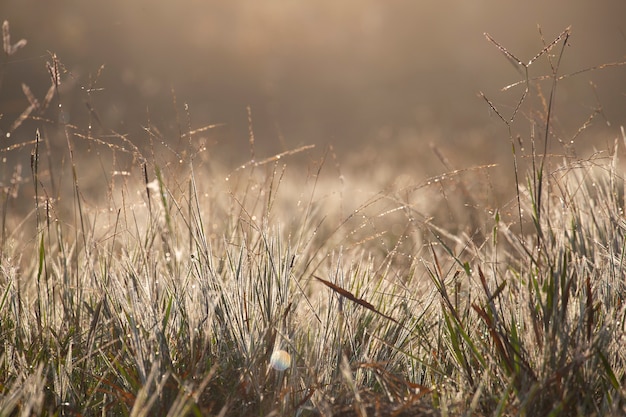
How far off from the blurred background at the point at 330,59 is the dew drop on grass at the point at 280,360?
6850 mm

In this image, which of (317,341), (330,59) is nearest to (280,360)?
(317,341)

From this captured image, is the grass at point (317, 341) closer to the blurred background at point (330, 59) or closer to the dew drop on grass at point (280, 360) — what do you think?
the dew drop on grass at point (280, 360)

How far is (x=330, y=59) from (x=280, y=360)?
55.7 ft

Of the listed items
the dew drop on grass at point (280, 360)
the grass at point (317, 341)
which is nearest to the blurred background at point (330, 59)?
the grass at point (317, 341)

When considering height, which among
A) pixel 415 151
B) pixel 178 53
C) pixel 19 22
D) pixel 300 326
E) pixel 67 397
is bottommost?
pixel 67 397

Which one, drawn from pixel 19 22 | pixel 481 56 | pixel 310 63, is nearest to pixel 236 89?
pixel 310 63

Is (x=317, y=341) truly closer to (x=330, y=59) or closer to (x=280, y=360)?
(x=280, y=360)

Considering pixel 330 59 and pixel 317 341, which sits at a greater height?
pixel 330 59

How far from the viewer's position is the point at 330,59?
59.1ft

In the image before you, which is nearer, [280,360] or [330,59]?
[280,360]

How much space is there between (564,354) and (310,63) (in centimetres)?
1693

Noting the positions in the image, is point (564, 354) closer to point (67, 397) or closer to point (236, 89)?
point (67, 397)

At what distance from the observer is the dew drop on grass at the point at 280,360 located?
1.54m

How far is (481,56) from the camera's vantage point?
58.1 feet
